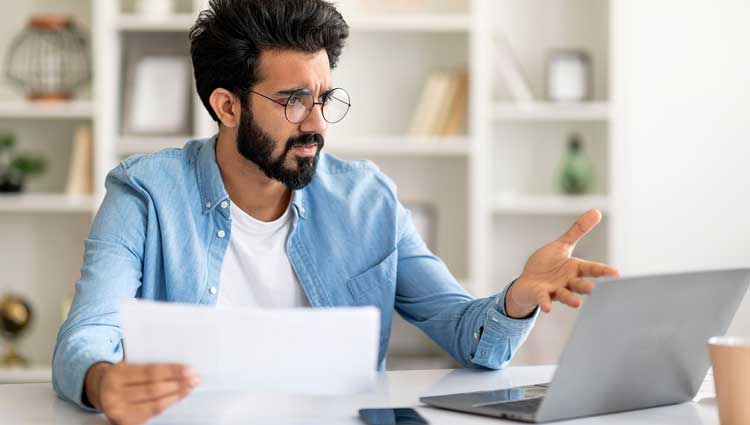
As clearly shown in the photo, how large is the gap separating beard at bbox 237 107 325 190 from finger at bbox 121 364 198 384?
762 millimetres

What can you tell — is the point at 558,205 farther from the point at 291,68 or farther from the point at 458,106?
the point at 291,68

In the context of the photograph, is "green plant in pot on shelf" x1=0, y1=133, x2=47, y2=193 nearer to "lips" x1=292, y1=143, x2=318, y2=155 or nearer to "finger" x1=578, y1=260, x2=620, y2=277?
"lips" x1=292, y1=143, x2=318, y2=155

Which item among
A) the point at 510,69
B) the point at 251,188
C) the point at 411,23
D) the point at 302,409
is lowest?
the point at 302,409

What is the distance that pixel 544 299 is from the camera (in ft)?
4.47

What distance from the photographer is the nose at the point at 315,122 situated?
6.03 ft

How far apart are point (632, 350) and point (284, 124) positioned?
2.85 feet

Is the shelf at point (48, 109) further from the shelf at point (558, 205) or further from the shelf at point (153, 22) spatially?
the shelf at point (558, 205)

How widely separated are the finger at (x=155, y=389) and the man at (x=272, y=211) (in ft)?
1.59

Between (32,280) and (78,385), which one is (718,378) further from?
(32,280)

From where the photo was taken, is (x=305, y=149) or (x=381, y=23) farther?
(x=381, y=23)

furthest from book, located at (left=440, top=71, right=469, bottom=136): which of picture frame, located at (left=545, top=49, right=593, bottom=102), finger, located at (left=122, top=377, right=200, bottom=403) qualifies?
finger, located at (left=122, top=377, right=200, bottom=403)

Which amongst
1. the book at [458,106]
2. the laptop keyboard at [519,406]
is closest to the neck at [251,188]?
the laptop keyboard at [519,406]

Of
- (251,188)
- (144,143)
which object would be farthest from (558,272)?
(144,143)

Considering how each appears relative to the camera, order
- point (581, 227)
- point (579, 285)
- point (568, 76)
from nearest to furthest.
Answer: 1. point (579, 285)
2. point (581, 227)
3. point (568, 76)
